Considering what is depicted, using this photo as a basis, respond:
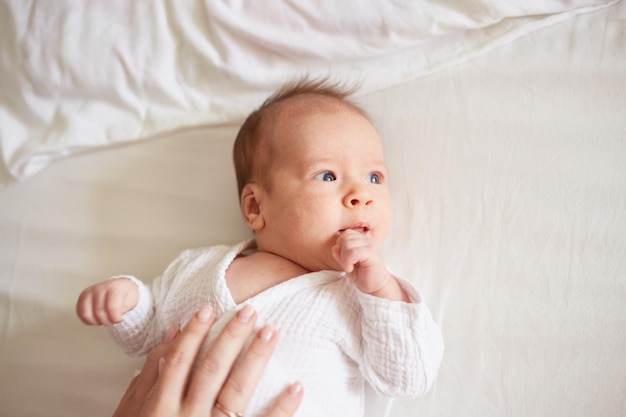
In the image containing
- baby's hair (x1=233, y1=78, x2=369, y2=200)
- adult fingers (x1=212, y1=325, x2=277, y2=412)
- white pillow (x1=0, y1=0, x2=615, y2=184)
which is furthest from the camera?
white pillow (x1=0, y1=0, x2=615, y2=184)

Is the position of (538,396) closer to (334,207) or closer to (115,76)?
(334,207)

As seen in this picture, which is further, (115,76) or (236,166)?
(115,76)

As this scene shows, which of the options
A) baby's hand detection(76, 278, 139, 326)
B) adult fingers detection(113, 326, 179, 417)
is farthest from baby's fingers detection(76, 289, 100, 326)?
adult fingers detection(113, 326, 179, 417)

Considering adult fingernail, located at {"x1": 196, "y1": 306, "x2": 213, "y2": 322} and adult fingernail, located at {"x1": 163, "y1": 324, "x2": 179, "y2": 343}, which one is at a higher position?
adult fingernail, located at {"x1": 196, "y1": 306, "x2": 213, "y2": 322}

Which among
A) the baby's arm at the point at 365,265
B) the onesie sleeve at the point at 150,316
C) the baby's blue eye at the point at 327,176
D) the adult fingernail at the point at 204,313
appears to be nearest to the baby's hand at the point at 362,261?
the baby's arm at the point at 365,265

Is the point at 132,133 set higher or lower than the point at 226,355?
higher

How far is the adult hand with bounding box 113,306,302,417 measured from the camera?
876 mm

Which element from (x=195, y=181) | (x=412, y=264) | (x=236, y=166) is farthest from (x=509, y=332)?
(x=195, y=181)

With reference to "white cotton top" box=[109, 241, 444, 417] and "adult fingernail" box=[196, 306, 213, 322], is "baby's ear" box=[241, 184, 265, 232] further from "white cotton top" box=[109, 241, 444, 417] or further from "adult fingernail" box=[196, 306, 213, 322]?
"adult fingernail" box=[196, 306, 213, 322]

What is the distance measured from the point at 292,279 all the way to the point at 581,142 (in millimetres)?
637

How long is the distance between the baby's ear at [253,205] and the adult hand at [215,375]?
19 cm

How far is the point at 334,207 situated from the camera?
3.22ft

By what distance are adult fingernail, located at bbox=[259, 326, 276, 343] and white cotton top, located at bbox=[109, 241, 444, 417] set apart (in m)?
0.04

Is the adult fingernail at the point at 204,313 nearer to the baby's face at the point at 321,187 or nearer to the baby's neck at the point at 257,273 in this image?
the baby's neck at the point at 257,273
